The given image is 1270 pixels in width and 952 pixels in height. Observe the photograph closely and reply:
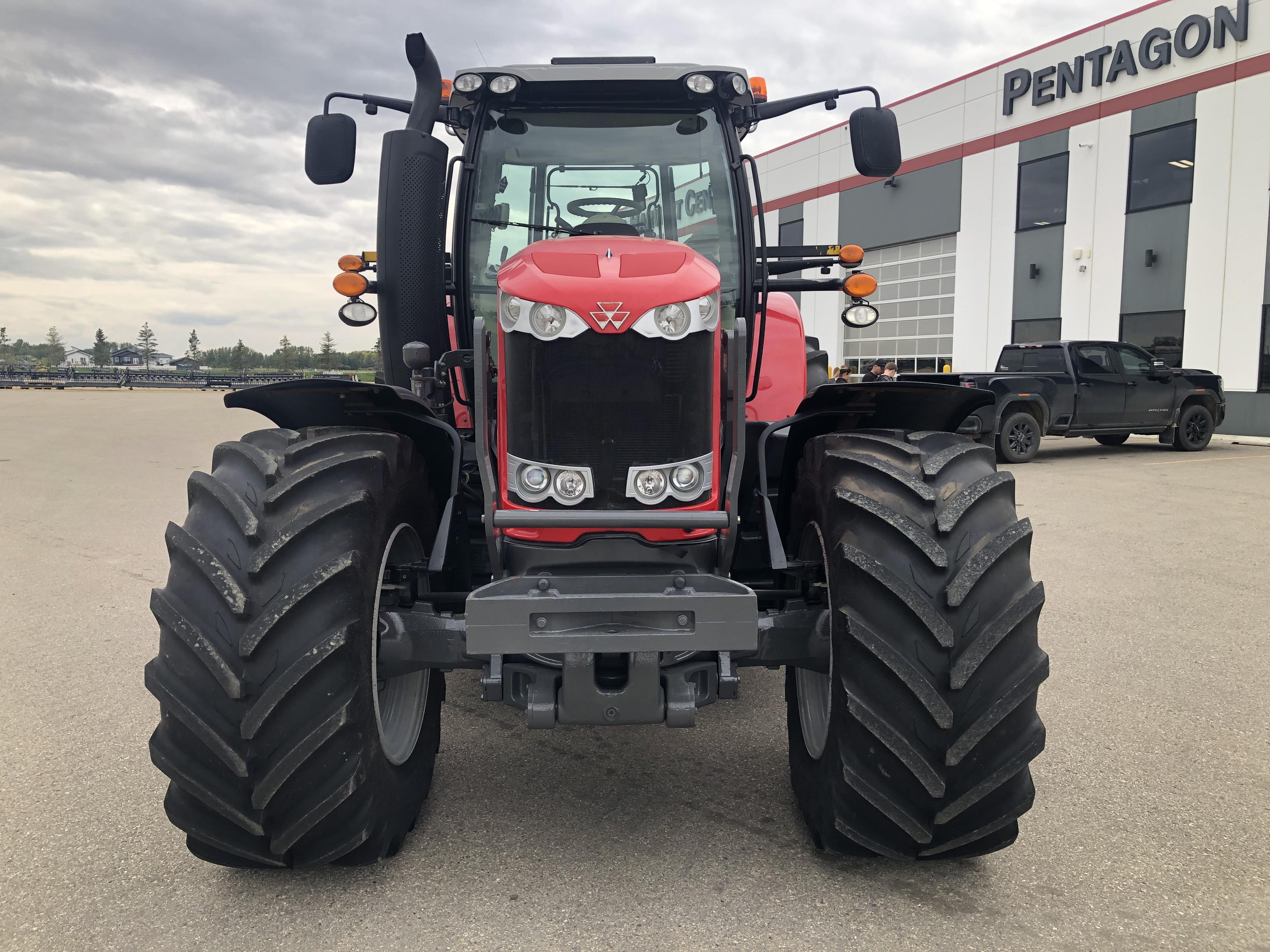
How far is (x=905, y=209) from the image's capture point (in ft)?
89.2

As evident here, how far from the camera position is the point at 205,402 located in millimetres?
39375

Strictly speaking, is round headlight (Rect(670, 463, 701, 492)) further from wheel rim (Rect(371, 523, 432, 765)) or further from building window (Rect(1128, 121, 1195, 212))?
building window (Rect(1128, 121, 1195, 212))

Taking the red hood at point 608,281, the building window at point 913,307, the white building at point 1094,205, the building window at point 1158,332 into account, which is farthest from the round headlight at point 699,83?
the building window at point 913,307

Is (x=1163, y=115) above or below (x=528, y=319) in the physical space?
above

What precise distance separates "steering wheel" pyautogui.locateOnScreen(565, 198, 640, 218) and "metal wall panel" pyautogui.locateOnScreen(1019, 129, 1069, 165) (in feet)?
74.3

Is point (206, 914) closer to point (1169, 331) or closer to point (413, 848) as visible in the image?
point (413, 848)

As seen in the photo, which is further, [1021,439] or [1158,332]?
[1158,332]

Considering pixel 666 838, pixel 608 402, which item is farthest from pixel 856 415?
pixel 666 838

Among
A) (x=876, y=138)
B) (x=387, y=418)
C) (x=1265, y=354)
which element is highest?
(x=876, y=138)

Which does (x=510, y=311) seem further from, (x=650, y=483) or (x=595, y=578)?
(x=595, y=578)

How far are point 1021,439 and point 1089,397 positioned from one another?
162 centimetres

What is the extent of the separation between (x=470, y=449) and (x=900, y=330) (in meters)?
25.8

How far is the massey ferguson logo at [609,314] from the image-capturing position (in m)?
2.69

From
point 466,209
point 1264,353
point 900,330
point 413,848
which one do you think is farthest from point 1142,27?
point 413,848
